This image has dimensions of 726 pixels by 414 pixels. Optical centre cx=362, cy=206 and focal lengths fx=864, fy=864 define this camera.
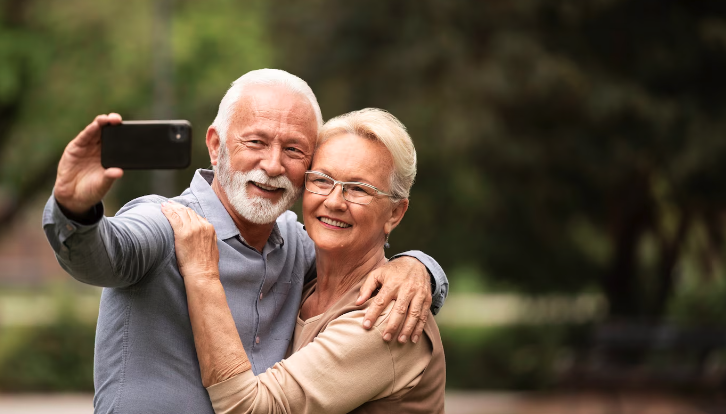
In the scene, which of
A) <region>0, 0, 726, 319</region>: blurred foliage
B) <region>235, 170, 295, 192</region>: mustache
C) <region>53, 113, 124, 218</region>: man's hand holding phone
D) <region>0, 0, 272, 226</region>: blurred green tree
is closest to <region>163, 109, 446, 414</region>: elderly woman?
<region>235, 170, 295, 192</region>: mustache

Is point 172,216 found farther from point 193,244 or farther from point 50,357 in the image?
point 50,357

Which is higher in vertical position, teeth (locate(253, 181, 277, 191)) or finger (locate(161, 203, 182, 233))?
teeth (locate(253, 181, 277, 191))

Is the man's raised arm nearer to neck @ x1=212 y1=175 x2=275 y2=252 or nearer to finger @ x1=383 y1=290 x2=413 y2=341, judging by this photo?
neck @ x1=212 y1=175 x2=275 y2=252

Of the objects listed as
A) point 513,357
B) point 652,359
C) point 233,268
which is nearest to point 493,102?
point 652,359

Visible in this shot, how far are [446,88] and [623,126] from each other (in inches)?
92.6

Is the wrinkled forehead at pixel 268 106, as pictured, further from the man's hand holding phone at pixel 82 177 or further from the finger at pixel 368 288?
the man's hand holding phone at pixel 82 177

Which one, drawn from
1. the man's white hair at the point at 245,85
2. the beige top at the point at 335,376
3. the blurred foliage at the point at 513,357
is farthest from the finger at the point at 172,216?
the blurred foliage at the point at 513,357

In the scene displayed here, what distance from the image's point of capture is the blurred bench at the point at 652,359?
10.7 metres

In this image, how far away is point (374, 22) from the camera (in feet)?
40.2

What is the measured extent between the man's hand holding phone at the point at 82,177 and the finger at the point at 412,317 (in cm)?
111

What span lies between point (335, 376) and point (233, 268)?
0.49m

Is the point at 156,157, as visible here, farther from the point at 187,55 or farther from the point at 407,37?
the point at 187,55

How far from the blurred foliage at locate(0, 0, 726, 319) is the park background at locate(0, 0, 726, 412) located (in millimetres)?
29

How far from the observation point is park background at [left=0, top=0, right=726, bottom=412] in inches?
428
